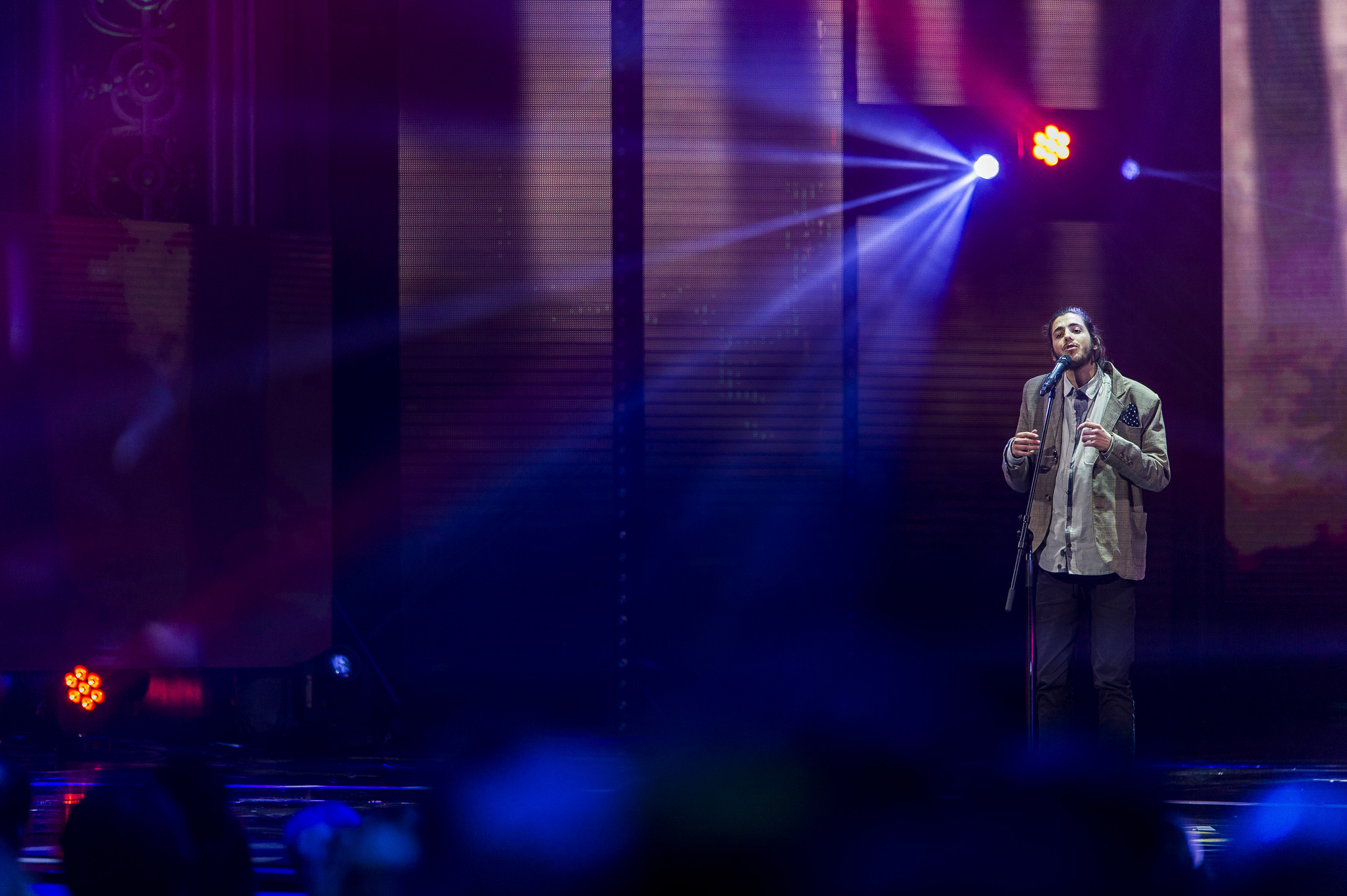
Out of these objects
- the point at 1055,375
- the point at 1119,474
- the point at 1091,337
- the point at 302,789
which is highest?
the point at 1091,337

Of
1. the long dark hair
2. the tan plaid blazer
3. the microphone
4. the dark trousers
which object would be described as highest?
the long dark hair

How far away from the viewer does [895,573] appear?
5.63 m

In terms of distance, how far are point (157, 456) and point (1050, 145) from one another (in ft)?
12.9

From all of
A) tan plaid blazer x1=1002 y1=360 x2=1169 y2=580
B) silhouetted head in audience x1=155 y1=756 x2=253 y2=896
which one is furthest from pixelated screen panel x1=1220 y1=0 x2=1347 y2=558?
silhouetted head in audience x1=155 y1=756 x2=253 y2=896

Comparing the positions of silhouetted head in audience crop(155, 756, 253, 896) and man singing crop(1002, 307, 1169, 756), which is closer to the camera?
silhouetted head in audience crop(155, 756, 253, 896)

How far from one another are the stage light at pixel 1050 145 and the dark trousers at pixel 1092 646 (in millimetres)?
2361

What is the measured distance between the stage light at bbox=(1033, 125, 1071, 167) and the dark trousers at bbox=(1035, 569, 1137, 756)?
2.36 m

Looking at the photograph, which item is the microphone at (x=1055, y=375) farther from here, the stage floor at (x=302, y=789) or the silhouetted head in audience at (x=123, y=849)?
the silhouetted head in audience at (x=123, y=849)

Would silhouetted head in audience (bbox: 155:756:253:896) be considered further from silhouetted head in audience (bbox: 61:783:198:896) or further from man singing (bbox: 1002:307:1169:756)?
man singing (bbox: 1002:307:1169:756)

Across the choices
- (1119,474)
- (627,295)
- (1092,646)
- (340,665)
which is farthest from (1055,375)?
(340,665)

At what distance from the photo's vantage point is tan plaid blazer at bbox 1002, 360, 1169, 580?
3.74 meters

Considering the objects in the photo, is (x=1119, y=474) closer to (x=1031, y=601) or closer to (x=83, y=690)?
(x=1031, y=601)

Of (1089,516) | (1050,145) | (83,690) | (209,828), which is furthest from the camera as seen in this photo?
(1050,145)

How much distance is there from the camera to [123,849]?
166 cm
